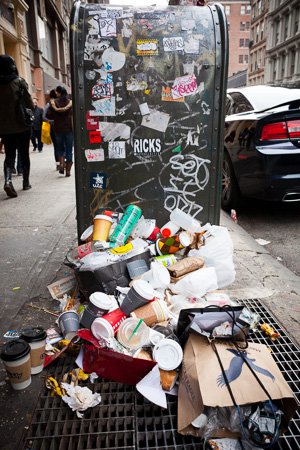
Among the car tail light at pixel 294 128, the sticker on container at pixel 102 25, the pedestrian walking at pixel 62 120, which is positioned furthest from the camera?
the pedestrian walking at pixel 62 120

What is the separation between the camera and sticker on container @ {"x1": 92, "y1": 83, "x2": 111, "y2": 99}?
2.84m

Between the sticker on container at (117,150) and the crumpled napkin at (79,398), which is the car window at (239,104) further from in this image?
the crumpled napkin at (79,398)

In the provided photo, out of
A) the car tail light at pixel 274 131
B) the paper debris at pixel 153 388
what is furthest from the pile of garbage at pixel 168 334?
the car tail light at pixel 274 131

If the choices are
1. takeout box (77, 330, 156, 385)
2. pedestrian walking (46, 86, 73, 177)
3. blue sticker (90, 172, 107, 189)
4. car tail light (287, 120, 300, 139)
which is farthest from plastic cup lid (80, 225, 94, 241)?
pedestrian walking (46, 86, 73, 177)

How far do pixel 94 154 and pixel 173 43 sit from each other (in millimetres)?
1058

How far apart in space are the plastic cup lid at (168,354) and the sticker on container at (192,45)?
7.12 feet

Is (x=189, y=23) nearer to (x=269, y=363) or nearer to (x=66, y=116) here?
(x=269, y=363)

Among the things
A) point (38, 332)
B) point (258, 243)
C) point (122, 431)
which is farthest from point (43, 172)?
point (122, 431)

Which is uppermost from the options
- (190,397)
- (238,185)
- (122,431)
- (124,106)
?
(124,106)

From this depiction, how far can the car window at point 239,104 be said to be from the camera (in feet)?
16.4

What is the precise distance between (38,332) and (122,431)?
0.69 meters

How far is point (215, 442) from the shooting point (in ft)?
5.08

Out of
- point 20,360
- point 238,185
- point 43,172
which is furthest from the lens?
point 43,172

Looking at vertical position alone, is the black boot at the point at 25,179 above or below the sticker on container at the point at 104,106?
below
